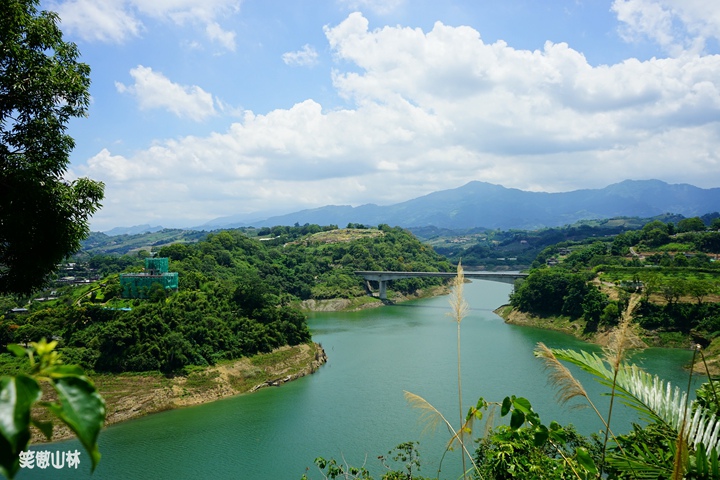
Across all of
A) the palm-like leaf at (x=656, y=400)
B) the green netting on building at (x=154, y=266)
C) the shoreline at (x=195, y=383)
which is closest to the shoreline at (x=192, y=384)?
the shoreline at (x=195, y=383)

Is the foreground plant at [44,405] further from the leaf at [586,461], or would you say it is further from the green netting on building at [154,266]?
the green netting on building at [154,266]

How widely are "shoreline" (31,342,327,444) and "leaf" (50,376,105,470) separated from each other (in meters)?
17.3

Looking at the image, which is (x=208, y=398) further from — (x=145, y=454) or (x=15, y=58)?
(x=15, y=58)

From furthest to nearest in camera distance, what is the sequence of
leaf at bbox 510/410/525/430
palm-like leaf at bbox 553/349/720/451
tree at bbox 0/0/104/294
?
tree at bbox 0/0/104/294 → leaf at bbox 510/410/525/430 → palm-like leaf at bbox 553/349/720/451

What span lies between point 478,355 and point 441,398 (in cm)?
713

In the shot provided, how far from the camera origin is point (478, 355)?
24234 millimetres

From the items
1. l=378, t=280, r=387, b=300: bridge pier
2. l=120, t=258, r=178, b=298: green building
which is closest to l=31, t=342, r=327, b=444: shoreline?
l=120, t=258, r=178, b=298: green building

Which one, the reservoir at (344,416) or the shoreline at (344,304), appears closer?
the reservoir at (344,416)

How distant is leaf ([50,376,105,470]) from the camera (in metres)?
0.79

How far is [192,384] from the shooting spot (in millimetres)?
18828

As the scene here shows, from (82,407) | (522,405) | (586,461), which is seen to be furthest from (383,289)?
(82,407)

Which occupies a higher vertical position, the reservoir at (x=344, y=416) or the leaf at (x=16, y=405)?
the leaf at (x=16, y=405)

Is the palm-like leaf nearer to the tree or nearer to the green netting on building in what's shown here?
the tree

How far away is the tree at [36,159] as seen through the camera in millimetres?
4000
